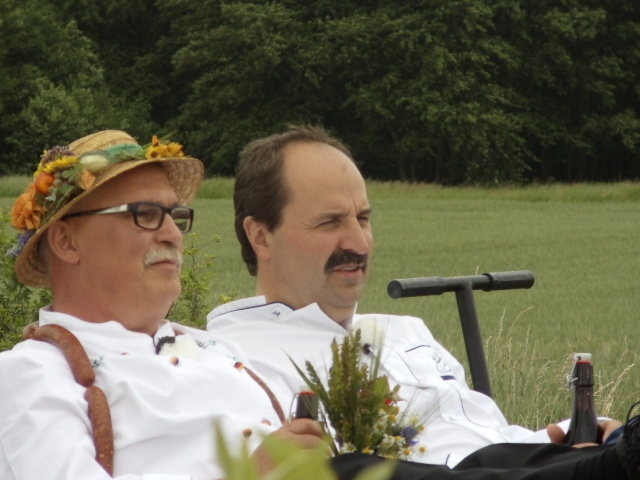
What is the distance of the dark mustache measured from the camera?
3338mm

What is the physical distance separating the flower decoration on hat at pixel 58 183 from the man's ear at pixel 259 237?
68 cm

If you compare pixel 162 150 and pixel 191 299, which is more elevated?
pixel 162 150

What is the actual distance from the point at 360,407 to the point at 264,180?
5.34ft

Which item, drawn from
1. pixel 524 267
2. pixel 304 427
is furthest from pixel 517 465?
pixel 524 267

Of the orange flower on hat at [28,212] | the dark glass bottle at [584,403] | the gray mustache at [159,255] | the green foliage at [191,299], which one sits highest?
the orange flower on hat at [28,212]

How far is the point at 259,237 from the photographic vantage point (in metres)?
3.47

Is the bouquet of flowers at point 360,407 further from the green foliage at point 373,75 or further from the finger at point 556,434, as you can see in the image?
the green foliage at point 373,75

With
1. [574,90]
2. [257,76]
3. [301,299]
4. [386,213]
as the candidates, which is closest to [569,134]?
[574,90]

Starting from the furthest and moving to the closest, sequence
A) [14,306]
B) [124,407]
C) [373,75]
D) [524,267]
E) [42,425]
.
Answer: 1. [373,75]
2. [524,267]
3. [14,306]
4. [124,407]
5. [42,425]

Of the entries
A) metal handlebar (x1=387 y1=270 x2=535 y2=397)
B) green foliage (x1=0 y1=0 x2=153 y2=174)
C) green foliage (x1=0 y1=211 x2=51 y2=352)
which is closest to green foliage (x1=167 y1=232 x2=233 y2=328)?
green foliage (x1=0 y1=211 x2=51 y2=352)

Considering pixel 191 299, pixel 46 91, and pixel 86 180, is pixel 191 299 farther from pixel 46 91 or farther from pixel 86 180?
pixel 46 91

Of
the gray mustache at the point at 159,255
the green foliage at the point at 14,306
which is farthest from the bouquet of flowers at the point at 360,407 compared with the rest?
the green foliage at the point at 14,306

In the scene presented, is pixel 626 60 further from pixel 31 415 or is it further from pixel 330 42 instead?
pixel 31 415

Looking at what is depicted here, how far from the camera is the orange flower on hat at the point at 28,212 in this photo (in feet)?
9.08
